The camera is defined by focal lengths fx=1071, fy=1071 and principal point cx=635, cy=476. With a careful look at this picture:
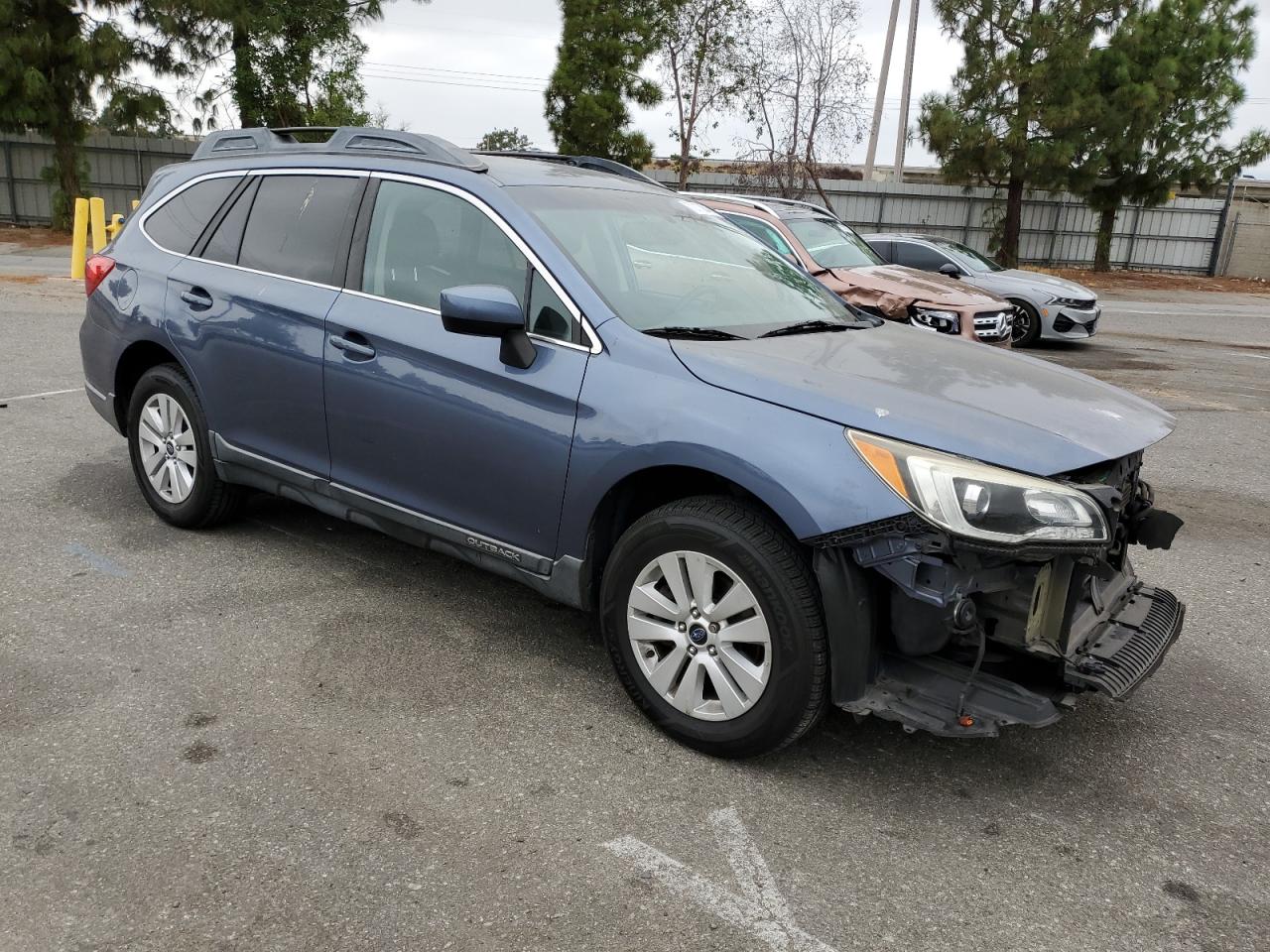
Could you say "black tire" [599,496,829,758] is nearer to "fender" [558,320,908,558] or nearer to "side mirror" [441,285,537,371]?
"fender" [558,320,908,558]

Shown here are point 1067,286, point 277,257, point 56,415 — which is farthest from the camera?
point 1067,286

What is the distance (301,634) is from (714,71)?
Result: 2598cm

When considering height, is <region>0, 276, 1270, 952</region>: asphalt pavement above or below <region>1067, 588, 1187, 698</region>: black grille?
below

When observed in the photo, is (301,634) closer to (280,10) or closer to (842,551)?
(842,551)

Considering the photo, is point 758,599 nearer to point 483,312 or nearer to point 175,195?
point 483,312

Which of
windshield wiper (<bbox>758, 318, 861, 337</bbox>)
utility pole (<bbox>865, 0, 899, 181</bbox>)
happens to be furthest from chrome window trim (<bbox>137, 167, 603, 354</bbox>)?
utility pole (<bbox>865, 0, 899, 181</bbox>)

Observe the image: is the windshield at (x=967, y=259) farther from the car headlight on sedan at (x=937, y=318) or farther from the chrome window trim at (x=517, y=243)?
the chrome window trim at (x=517, y=243)

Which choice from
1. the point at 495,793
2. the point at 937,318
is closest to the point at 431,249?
the point at 495,793

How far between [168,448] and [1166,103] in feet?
90.8

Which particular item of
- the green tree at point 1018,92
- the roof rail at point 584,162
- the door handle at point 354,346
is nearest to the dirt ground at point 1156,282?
the green tree at point 1018,92

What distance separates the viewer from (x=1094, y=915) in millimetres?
2713

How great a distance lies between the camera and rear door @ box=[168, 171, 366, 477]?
432 cm

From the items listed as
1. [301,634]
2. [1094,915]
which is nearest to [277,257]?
[301,634]

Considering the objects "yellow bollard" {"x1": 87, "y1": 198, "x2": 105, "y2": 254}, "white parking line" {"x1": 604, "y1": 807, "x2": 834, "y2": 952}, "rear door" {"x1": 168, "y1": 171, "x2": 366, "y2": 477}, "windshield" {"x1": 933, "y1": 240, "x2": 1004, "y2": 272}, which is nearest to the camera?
"white parking line" {"x1": 604, "y1": 807, "x2": 834, "y2": 952}
